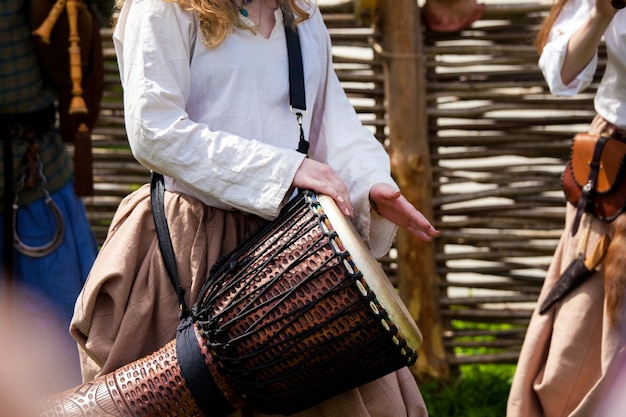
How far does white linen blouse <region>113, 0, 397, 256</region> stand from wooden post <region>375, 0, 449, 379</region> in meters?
1.87

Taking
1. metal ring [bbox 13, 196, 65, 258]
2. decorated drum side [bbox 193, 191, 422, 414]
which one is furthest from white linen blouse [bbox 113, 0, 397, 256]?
metal ring [bbox 13, 196, 65, 258]

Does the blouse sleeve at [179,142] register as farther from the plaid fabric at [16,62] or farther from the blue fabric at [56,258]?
the blue fabric at [56,258]

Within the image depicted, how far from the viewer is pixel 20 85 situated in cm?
346

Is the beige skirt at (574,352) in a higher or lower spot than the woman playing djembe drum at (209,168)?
lower

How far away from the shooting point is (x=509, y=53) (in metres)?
4.47

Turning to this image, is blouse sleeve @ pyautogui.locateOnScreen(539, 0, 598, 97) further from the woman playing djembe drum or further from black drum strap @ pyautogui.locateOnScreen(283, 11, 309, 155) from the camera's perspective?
black drum strap @ pyautogui.locateOnScreen(283, 11, 309, 155)

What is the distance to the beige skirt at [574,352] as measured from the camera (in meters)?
2.88

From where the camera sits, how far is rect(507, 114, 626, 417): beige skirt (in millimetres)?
2877

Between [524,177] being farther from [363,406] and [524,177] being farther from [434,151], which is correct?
[363,406]

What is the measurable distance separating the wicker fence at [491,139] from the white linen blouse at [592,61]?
1387mm

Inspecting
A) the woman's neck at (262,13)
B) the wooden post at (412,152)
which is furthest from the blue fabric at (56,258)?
the woman's neck at (262,13)

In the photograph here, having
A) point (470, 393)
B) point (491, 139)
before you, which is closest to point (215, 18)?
point (491, 139)

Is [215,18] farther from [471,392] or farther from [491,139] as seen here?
[471,392]

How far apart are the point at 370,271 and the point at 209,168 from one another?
16.4 inches
